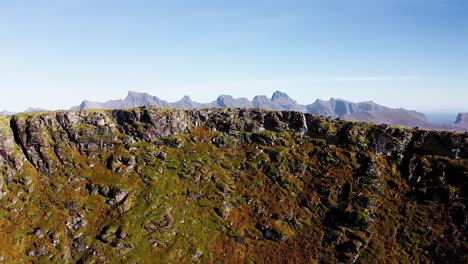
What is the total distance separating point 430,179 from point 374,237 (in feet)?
150

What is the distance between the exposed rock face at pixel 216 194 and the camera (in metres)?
147

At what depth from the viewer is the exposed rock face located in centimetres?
14688

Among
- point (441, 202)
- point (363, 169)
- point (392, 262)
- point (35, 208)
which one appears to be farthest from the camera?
point (363, 169)

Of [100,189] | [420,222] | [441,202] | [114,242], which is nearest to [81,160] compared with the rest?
[100,189]

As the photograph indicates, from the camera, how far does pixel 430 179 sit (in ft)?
572

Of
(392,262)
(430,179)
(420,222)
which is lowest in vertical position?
(392,262)

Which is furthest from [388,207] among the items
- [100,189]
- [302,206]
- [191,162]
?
[100,189]

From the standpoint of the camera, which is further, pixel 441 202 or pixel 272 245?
pixel 441 202

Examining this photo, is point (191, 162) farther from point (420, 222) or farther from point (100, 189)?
point (420, 222)

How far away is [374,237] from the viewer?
154500 millimetres

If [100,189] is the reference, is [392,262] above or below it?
below

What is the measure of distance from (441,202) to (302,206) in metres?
62.7

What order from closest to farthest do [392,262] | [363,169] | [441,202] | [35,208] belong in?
[392,262]
[35,208]
[441,202]
[363,169]

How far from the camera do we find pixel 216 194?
570 ft
